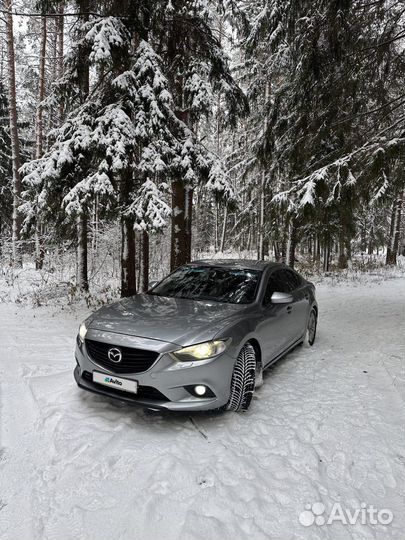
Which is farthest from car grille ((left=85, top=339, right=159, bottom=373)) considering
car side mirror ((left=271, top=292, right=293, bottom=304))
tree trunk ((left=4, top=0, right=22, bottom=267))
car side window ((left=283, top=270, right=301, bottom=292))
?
tree trunk ((left=4, top=0, right=22, bottom=267))

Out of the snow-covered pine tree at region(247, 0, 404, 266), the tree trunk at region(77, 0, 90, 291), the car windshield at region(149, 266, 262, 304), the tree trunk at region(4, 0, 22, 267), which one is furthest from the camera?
the tree trunk at region(4, 0, 22, 267)

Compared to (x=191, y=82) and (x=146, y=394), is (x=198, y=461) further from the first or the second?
→ (x=191, y=82)

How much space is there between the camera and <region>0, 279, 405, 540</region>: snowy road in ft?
7.83

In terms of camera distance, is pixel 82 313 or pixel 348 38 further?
pixel 82 313

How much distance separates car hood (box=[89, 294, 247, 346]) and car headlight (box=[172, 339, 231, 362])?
57 millimetres

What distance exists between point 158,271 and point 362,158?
40.4ft

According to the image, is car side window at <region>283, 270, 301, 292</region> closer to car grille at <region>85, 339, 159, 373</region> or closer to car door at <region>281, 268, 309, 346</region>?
car door at <region>281, 268, 309, 346</region>

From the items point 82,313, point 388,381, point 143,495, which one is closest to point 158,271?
point 82,313

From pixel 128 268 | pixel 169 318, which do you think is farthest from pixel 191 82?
pixel 169 318

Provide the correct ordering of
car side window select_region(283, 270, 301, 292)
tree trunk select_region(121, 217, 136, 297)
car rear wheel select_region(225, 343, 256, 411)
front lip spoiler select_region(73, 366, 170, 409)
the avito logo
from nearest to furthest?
front lip spoiler select_region(73, 366, 170, 409)
the avito logo
car rear wheel select_region(225, 343, 256, 411)
car side window select_region(283, 270, 301, 292)
tree trunk select_region(121, 217, 136, 297)

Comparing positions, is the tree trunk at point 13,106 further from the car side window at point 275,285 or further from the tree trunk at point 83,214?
the car side window at point 275,285

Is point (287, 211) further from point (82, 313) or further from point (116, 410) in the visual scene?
point (82, 313)

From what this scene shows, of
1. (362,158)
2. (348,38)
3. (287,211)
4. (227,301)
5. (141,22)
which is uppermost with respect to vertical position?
(141,22)

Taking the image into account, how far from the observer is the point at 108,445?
314 centimetres
